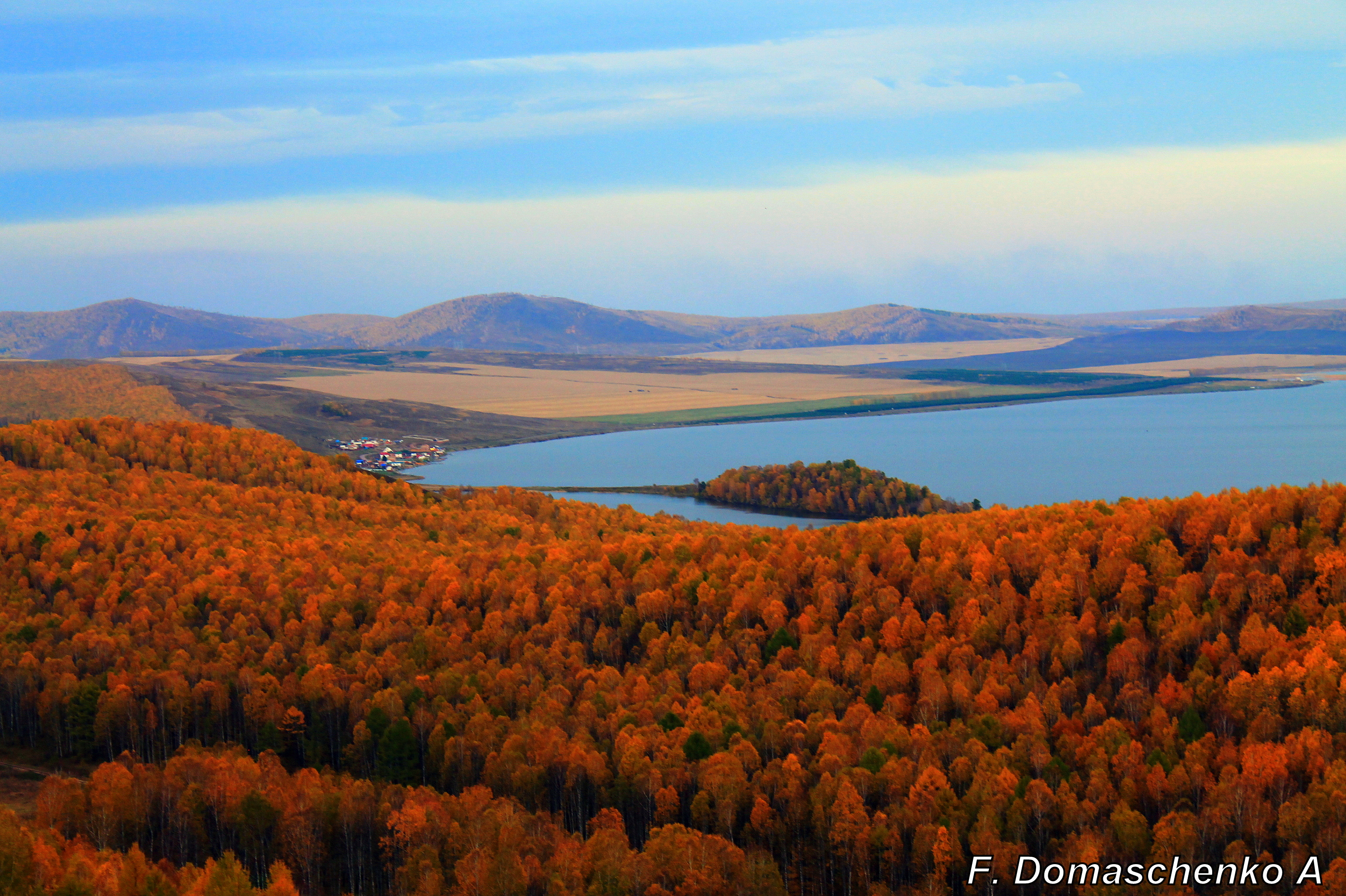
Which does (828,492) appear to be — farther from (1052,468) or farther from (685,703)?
(685,703)

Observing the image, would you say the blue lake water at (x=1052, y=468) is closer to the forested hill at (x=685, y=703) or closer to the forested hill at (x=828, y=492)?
the forested hill at (x=828, y=492)

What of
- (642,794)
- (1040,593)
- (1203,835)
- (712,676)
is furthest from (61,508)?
(1203,835)

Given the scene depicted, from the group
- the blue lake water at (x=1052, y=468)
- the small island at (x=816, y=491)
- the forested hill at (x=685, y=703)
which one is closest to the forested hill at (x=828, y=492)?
the small island at (x=816, y=491)

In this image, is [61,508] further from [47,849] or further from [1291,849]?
[1291,849]

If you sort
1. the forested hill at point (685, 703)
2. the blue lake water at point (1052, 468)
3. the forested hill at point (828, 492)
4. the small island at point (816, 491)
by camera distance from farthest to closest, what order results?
1. the blue lake water at point (1052, 468)
2. the small island at point (816, 491)
3. the forested hill at point (828, 492)
4. the forested hill at point (685, 703)

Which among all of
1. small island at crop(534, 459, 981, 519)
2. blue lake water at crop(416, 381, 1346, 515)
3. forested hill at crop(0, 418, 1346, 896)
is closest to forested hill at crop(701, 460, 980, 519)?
small island at crop(534, 459, 981, 519)

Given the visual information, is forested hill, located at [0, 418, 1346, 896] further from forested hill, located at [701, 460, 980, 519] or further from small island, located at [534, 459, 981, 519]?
small island, located at [534, 459, 981, 519]
